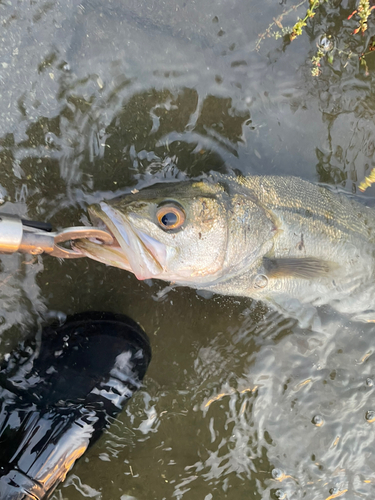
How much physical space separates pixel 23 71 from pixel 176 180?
139 centimetres

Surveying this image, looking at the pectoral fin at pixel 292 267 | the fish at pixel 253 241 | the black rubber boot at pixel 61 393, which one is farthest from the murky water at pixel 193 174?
the pectoral fin at pixel 292 267

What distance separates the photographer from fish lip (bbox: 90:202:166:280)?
2.15 m

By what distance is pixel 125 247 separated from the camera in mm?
2143

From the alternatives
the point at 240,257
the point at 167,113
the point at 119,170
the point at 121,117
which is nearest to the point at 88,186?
the point at 119,170

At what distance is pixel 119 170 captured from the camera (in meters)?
2.73

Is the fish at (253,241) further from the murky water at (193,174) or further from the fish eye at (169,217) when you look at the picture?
the murky water at (193,174)

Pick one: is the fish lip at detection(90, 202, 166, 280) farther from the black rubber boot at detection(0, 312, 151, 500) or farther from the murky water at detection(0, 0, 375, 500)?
the black rubber boot at detection(0, 312, 151, 500)

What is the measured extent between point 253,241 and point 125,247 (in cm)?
97

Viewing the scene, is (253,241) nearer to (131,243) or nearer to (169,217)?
(169,217)

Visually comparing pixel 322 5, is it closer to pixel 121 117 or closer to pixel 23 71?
pixel 121 117

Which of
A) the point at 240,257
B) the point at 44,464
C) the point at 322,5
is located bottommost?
the point at 44,464

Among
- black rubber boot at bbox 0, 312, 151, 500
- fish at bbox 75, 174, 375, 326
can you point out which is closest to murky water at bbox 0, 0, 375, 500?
black rubber boot at bbox 0, 312, 151, 500

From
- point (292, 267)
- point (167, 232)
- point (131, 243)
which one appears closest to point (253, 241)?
point (292, 267)

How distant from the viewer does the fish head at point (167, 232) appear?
2.17 meters
